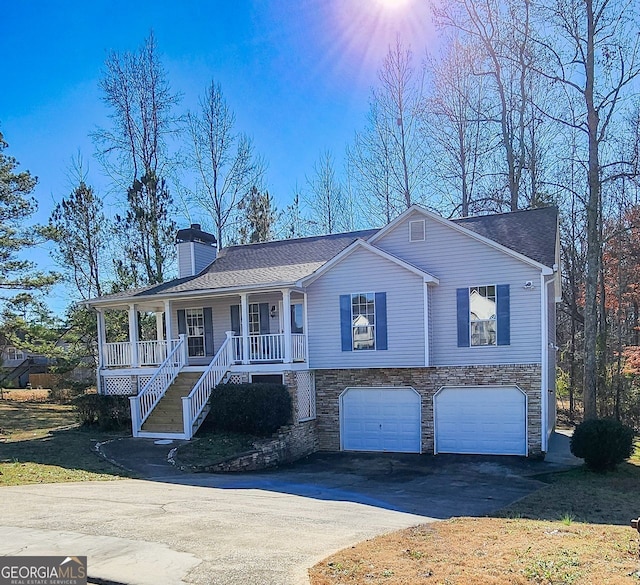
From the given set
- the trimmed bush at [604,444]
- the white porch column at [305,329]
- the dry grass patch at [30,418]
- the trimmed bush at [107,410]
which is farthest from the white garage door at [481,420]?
the dry grass patch at [30,418]

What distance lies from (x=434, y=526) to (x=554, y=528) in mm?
1662

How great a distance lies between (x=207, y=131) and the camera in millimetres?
28922

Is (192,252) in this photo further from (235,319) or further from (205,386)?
(205,386)

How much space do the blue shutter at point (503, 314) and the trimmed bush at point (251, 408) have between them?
643cm

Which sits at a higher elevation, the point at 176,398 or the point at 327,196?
the point at 327,196

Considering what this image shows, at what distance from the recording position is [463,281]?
15.3m

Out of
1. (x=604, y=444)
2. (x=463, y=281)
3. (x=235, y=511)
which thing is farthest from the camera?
(x=463, y=281)

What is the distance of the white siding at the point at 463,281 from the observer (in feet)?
47.7

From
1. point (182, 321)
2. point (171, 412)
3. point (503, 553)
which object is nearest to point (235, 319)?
point (182, 321)

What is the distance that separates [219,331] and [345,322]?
207 inches

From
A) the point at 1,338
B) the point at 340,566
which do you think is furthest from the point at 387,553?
the point at 1,338

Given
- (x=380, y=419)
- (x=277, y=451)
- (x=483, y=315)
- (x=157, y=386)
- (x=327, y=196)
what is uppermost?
(x=327, y=196)

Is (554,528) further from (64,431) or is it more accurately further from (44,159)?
(44,159)

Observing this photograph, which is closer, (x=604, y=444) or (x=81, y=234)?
(x=604, y=444)
